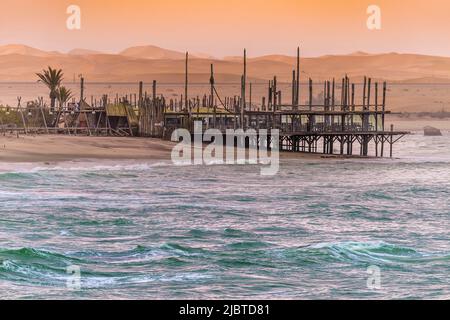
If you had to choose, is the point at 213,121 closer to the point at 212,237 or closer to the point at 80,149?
the point at 80,149

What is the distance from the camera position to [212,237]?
A: 1128 inches

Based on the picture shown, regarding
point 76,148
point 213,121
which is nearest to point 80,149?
point 76,148

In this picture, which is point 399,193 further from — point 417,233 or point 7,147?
point 7,147

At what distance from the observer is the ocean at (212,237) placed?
71.2ft

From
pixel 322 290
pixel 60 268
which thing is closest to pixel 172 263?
pixel 60 268

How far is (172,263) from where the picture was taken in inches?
952

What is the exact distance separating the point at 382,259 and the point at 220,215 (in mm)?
8666

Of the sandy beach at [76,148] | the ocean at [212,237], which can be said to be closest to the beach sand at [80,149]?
the sandy beach at [76,148]

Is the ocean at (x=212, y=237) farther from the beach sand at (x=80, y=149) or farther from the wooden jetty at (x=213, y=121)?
the wooden jetty at (x=213, y=121)

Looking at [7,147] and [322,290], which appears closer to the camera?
[322,290]

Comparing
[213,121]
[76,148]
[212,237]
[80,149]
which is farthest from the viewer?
[213,121]

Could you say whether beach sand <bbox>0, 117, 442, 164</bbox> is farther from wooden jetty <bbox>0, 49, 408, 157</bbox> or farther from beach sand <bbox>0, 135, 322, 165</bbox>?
wooden jetty <bbox>0, 49, 408, 157</bbox>

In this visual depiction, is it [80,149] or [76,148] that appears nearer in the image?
[80,149]

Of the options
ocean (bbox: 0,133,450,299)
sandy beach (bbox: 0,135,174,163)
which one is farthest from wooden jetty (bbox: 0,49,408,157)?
ocean (bbox: 0,133,450,299)
